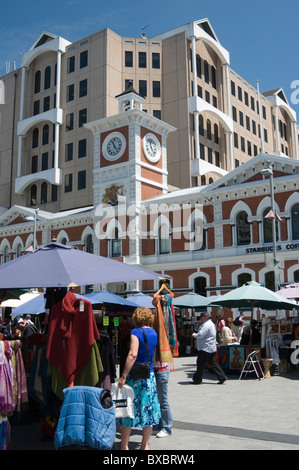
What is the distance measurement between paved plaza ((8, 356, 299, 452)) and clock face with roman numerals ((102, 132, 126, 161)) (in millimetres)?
22485

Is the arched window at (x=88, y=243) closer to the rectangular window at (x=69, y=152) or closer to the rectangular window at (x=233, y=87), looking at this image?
the rectangular window at (x=69, y=152)

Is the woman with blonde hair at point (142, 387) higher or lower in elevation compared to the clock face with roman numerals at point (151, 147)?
lower

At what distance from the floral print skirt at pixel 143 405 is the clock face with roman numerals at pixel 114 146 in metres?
27.6

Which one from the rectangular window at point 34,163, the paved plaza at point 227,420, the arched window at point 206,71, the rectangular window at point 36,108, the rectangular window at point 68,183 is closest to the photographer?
the paved plaza at point 227,420

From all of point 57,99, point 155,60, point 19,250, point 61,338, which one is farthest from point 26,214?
point 61,338

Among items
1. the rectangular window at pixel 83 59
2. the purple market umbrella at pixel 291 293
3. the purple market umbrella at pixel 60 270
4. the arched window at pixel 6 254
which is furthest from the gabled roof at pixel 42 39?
the purple market umbrella at pixel 60 270

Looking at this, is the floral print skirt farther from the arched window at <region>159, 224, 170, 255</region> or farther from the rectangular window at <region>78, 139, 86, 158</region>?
the rectangular window at <region>78, 139, 86, 158</region>

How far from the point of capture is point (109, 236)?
3262cm

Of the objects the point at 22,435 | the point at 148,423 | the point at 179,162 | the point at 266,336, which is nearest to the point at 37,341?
the point at 22,435

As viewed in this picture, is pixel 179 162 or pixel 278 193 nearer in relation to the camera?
pixel 278 193

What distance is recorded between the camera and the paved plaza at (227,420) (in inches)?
270

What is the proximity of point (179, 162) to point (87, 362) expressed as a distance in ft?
127

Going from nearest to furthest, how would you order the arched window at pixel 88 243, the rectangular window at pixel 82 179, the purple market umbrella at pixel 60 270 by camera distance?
the purple market umbrella at pixel 60 270 < the arched window at pixel 88 243 < the rectangular window at pixel 82 179

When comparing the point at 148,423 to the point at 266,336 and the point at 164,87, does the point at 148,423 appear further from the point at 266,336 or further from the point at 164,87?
the point at 164,87
